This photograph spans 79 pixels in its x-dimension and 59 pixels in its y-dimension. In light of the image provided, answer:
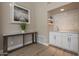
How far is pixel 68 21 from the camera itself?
1850 millimetres

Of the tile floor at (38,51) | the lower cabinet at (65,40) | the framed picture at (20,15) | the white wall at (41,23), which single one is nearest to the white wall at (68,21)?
the lower cabinet at (65,40)

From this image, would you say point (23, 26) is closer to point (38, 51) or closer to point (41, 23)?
point (41, 23)

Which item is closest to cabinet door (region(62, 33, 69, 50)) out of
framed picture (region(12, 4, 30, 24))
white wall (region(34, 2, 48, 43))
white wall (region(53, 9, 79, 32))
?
white wall (region(53, 9, 79, 32))

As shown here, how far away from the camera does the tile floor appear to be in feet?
5.52

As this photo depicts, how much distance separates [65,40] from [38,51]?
1.88 feet

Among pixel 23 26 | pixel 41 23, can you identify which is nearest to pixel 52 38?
pixel 41 23

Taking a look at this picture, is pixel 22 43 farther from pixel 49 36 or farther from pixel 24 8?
pixel 24 8

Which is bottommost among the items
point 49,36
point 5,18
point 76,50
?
point 76,50

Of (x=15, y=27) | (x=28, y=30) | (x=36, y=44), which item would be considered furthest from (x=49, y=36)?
(x=15, y=27)

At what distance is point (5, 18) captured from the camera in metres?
1.81

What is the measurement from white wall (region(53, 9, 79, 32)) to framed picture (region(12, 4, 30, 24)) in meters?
0.56

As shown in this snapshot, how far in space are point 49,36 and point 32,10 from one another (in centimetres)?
63

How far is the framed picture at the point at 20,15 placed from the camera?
1878mm

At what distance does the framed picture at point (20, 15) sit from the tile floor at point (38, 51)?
531 mm
